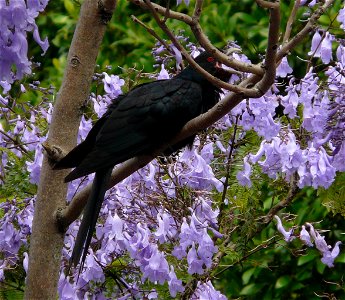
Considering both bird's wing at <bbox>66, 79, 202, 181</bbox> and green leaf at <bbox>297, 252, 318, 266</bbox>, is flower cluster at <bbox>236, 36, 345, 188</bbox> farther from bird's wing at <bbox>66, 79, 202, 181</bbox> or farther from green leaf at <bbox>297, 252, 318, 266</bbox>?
green leaf at <bbox>297, 252, 318, 266</bbox>

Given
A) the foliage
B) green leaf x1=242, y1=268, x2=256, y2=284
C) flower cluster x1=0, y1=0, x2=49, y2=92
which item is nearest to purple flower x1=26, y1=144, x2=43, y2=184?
the foliage

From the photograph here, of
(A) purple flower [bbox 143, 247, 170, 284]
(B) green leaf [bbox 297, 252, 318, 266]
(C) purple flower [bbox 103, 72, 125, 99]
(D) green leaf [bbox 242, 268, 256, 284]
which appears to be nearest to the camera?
(A) purple flower [bbox 143, 247, 170, 284]

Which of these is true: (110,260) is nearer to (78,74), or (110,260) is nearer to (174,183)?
(174,183)

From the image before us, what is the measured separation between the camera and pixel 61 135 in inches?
104

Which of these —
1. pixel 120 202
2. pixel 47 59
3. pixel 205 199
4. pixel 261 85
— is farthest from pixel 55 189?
pixel 47 59

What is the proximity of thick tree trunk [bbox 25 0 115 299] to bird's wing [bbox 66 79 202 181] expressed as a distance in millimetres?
111

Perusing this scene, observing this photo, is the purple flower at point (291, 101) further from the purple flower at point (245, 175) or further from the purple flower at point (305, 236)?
the purple flower at point (305, 236)

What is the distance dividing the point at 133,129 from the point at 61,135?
0.79ft

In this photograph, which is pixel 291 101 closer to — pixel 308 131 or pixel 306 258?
pixel 308 131

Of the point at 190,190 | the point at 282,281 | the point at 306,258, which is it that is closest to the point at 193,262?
the point at 190,190

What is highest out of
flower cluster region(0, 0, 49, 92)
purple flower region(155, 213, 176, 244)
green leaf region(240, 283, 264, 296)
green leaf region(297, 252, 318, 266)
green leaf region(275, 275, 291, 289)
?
flower cluster region(0, 0, 49, 92)

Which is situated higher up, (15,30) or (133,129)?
(15,30)

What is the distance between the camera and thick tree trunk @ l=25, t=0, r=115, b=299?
2.59 meters

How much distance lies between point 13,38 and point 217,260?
1.18 metres
